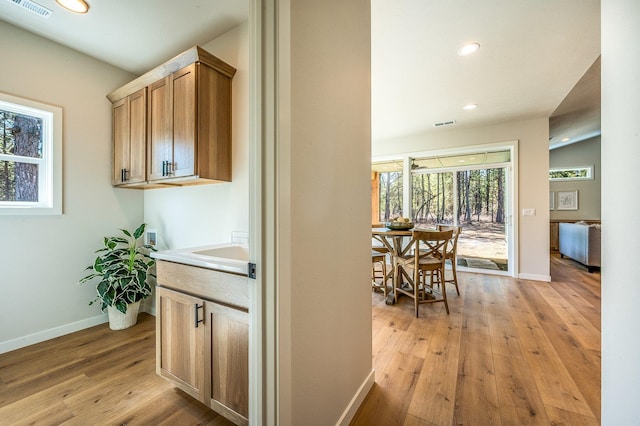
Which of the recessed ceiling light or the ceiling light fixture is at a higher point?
the recessed ceiling light

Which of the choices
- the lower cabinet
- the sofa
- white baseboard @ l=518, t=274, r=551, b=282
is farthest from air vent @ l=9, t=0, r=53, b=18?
the sofa

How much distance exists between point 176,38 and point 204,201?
55.3 inches

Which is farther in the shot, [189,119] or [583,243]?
[583,243]

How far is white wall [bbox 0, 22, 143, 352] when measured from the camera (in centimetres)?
214

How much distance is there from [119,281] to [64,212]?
81cm

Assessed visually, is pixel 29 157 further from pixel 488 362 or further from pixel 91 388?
pixel 488 362

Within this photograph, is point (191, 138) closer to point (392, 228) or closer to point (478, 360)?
point (392, 228)

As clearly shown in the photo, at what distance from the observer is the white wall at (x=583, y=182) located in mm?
6859

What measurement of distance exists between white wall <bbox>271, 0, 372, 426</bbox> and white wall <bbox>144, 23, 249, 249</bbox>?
92 cm

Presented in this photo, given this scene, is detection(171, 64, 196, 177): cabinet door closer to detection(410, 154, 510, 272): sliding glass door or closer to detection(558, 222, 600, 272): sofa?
detection(410, 154, 510, 272): sliding glass door

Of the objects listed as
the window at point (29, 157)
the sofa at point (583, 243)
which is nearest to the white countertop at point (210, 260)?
the window at point (29, 157)

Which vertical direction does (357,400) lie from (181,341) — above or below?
below

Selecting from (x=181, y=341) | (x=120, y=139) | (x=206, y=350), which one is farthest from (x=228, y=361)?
(x=120, y=139)

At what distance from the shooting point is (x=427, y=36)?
2.27 m
